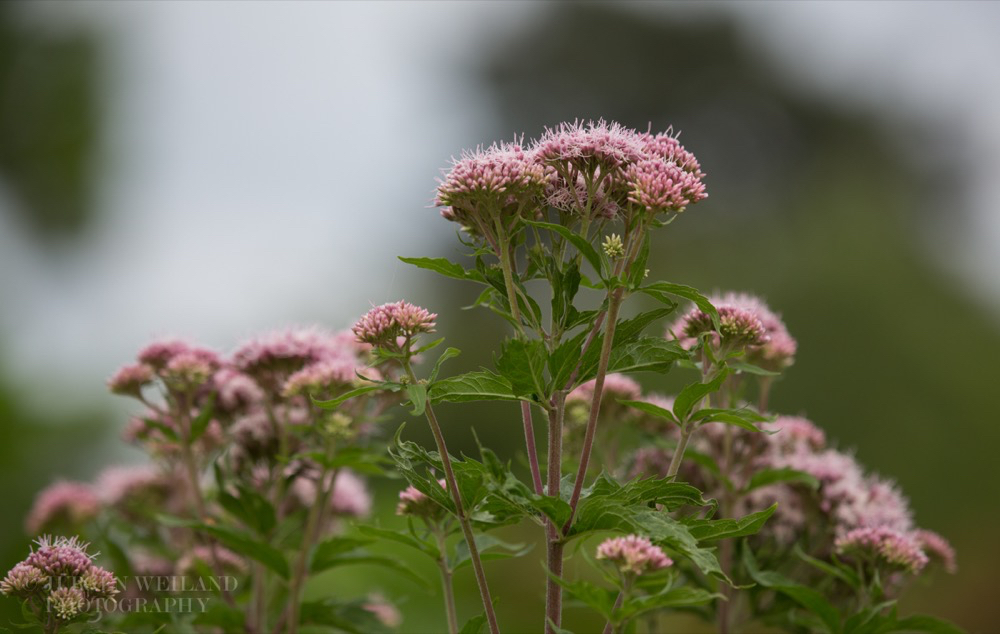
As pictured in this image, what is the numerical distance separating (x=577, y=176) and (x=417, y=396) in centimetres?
64

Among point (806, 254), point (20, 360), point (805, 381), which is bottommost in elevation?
point (20, 360)

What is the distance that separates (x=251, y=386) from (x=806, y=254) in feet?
39.0

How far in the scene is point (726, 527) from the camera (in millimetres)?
1981

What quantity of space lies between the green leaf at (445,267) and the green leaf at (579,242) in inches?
7.1

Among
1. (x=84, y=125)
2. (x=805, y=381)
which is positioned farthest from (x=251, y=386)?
(x=84, y=125)

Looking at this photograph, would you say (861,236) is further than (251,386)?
Yes

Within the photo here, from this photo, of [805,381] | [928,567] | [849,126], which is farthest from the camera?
[849,126]

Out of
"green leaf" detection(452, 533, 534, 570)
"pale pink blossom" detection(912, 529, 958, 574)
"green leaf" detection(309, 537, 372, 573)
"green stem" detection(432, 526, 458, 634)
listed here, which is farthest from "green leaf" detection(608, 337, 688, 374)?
"pale pink blossom" detection(912, 529, 958, 574)

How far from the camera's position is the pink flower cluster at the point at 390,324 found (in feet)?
6.79

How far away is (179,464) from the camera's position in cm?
414

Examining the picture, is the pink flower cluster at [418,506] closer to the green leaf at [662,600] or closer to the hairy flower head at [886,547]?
the green leaf at [662,600]

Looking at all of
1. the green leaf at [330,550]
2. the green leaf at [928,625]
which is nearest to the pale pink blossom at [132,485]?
the green leaf at [330,550]

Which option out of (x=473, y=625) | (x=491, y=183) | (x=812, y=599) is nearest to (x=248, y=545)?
(x=473, y=625)

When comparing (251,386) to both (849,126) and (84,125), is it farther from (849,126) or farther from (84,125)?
(84,125)
